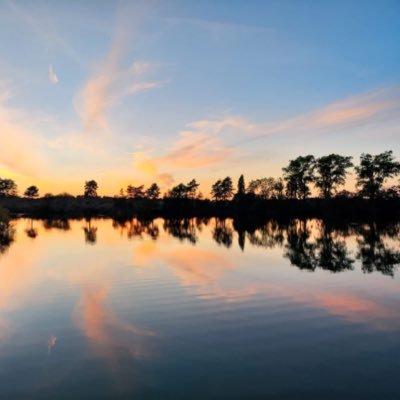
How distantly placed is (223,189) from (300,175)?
6325 centimetres

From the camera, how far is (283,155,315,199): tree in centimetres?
11869

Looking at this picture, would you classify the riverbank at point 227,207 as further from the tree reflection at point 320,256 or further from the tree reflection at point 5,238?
the tree reflection at point 5,238

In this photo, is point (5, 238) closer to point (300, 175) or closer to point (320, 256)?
point (320, 256)

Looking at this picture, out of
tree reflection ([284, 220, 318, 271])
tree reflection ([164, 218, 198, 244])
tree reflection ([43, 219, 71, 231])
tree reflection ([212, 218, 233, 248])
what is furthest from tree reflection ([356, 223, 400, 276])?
tree reflection ([43, 219, 71, 231])

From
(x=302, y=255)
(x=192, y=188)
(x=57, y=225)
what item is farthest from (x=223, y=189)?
(x=302, y=255)

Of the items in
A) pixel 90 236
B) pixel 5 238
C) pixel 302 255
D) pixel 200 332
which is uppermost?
pixel 90 236

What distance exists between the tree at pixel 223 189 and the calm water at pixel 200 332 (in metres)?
155

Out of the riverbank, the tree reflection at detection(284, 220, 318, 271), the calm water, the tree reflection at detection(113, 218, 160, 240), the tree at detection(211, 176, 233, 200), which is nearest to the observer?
the calm water

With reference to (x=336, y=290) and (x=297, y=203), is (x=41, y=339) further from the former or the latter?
(x=297, y=203)

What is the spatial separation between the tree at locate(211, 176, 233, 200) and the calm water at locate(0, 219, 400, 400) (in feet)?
507

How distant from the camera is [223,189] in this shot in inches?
7057

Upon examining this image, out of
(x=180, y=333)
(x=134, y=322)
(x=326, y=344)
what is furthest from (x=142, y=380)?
(x=326, y=344)

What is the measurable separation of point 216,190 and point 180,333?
6702 inches

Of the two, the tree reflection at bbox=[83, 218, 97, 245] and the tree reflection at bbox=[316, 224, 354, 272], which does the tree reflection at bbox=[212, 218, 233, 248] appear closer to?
the tree reflection at bbox=[316, 224, 354, 272]
